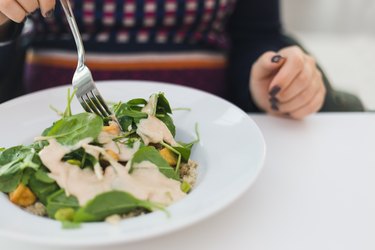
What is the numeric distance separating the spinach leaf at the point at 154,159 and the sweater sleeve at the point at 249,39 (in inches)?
20.5

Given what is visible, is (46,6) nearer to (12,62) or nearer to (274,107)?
(12,62)

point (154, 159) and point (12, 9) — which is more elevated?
point (12, 9)

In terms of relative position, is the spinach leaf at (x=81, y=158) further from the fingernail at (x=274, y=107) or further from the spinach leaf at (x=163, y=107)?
the fingernail at (x=274, y=107)

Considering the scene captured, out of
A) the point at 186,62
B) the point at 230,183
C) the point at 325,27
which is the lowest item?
the point at 325,27

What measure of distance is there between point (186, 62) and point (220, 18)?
0.15m

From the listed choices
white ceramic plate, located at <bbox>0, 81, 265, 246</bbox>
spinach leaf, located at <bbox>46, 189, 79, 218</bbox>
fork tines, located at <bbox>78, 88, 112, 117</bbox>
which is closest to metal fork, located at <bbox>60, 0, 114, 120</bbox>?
fork tines, located at <bbox>78, 88, 112, 117</bbox>

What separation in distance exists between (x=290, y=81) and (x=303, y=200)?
254 millimetres

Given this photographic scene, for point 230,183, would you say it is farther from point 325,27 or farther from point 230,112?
point 325,27

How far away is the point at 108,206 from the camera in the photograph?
1.89ft

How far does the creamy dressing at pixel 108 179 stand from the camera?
0.60 metres

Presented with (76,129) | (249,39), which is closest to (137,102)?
(76,129)

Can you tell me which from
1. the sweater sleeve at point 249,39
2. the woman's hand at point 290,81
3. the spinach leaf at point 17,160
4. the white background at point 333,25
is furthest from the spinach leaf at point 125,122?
the white background at point 333,25

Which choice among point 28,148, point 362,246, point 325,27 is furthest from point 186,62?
point 325,27

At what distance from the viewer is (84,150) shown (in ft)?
2.15
